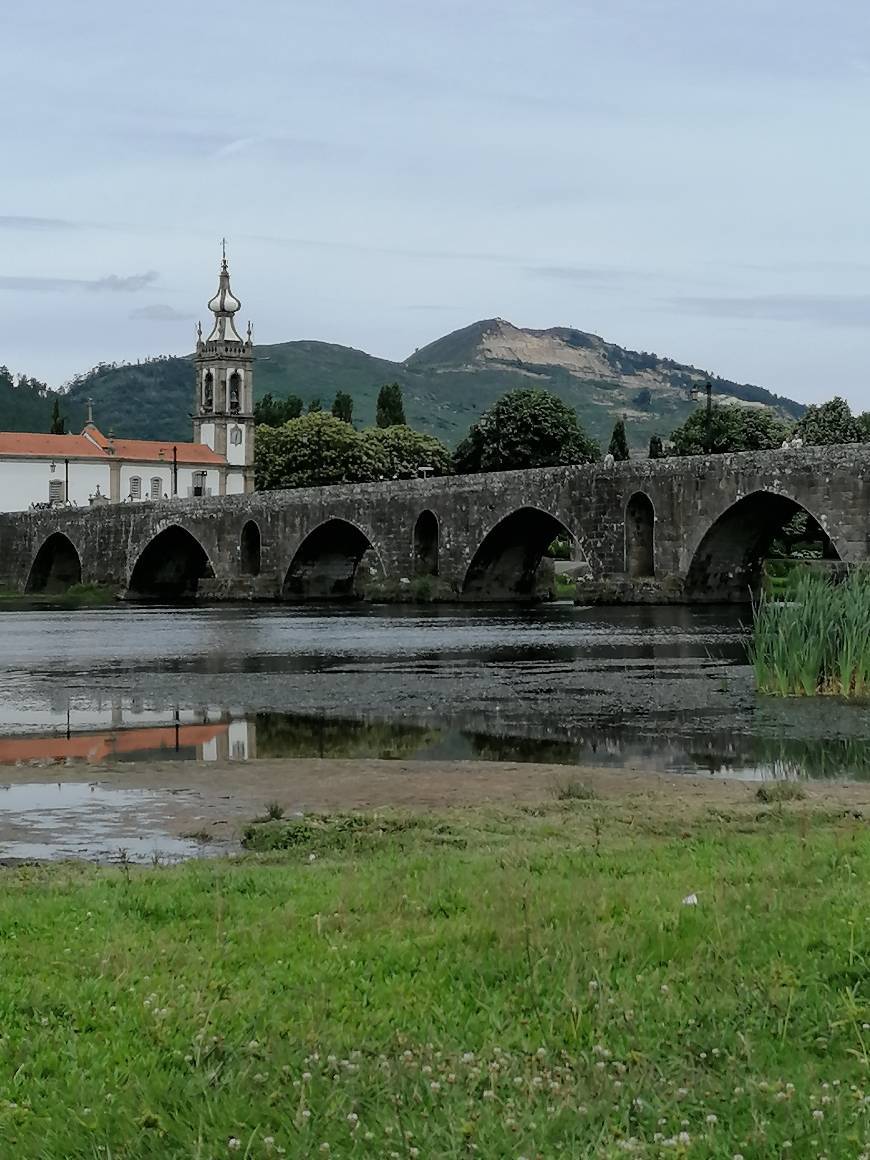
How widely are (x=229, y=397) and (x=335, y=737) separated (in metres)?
117

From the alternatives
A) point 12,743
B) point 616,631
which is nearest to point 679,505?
point 616,631

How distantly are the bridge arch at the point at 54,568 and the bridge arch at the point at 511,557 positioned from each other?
35.4 metres

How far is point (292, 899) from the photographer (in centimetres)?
775

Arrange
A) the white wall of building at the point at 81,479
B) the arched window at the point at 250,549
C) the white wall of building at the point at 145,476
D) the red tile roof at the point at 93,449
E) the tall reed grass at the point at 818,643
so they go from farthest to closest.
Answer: the white wall of building at the point at 145,476, the red tile roof at the point at 93,449, the white wall of building at the point at 81,479, the arched window at the point at 250,549, the tall reed grass at the point at 818,643

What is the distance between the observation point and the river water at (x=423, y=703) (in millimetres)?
16797

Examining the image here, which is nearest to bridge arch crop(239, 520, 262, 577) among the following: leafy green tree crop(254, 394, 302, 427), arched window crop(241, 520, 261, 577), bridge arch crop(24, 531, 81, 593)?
arched window crop(241, 520, 261, 577)

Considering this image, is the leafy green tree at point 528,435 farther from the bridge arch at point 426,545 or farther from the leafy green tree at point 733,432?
the bridge arch at point 426,545

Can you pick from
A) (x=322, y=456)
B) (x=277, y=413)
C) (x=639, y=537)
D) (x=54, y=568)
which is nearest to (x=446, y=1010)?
(x=639, y=537)

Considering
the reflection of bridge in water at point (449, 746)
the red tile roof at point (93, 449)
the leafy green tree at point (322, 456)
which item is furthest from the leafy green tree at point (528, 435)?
the reflection of bridge in water at point (449, 746)

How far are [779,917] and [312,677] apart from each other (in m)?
20.2

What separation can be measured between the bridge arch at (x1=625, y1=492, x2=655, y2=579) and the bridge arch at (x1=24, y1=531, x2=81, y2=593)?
149 ft

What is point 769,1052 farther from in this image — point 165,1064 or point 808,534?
point 808,534

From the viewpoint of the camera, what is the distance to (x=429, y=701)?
2242 cm

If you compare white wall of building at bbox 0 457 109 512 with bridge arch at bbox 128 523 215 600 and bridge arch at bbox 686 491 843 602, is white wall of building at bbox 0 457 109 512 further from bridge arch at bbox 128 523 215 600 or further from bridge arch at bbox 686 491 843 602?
bridge arch at bbox 686 491 843 602
